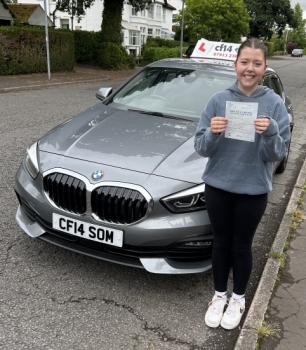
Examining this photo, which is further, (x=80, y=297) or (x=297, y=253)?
(x=297, y=253)

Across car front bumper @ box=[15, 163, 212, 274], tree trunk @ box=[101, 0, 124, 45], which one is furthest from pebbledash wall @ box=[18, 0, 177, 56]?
car front bumper @ box=[15, 163, 212, 274]

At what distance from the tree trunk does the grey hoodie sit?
21.2 m

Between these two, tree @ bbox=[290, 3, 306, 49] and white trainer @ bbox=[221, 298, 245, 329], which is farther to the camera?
tree @ bbox=[290, 3, 306, 49]

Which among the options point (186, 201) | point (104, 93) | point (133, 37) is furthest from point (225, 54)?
point (133, 37)

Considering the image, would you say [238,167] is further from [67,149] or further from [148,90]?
[148,90]

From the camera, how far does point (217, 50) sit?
5.73 meters

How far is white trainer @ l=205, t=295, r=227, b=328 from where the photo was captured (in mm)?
2672

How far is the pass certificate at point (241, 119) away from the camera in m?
2.10

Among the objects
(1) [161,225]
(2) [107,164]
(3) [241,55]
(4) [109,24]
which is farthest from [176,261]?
(4) [109,24]

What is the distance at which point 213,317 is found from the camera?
2.68 meters

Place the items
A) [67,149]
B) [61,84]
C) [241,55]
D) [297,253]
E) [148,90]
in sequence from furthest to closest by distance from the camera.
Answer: [61,84] < [148,90] < [297,253] < [67,149] < [241,55]

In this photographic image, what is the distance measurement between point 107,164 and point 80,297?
39.1 inches

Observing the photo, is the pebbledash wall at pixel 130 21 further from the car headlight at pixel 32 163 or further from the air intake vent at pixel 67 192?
the air intake vent at pixel 67 192

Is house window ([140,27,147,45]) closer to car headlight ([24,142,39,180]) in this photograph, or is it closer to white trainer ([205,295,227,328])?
car headlight ([24,142,39,180])
